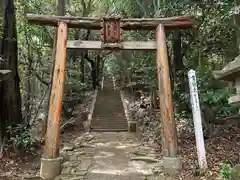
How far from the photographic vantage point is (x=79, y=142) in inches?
347

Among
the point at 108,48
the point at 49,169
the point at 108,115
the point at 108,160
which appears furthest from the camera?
the point at 108,115

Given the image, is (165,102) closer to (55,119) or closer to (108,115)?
(55,119)

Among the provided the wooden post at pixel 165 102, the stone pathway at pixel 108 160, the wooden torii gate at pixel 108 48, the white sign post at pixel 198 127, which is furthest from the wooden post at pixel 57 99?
the white sign post at pixel 198 127

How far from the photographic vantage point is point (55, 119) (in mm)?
5910

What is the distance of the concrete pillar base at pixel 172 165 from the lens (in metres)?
5.80

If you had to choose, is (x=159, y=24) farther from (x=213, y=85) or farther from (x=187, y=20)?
(x=213, y=85)

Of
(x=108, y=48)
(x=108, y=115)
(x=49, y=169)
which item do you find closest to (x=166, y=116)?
(x=108, y=48)

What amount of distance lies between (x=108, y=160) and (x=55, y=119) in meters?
1.94

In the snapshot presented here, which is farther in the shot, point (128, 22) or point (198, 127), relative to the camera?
point (128, 22)

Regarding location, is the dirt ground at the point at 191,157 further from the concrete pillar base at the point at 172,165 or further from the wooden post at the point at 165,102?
the wooden post at the point at 165,102

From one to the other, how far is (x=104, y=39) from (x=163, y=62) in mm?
1631

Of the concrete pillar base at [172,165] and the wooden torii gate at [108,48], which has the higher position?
the wooden torii gate at [108,48]

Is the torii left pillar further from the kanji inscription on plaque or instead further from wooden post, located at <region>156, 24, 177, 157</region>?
wooden post, located at <region>156, 24, 177, 157</region>

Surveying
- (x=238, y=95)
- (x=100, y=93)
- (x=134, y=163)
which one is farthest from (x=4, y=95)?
(x=100, y=93)
